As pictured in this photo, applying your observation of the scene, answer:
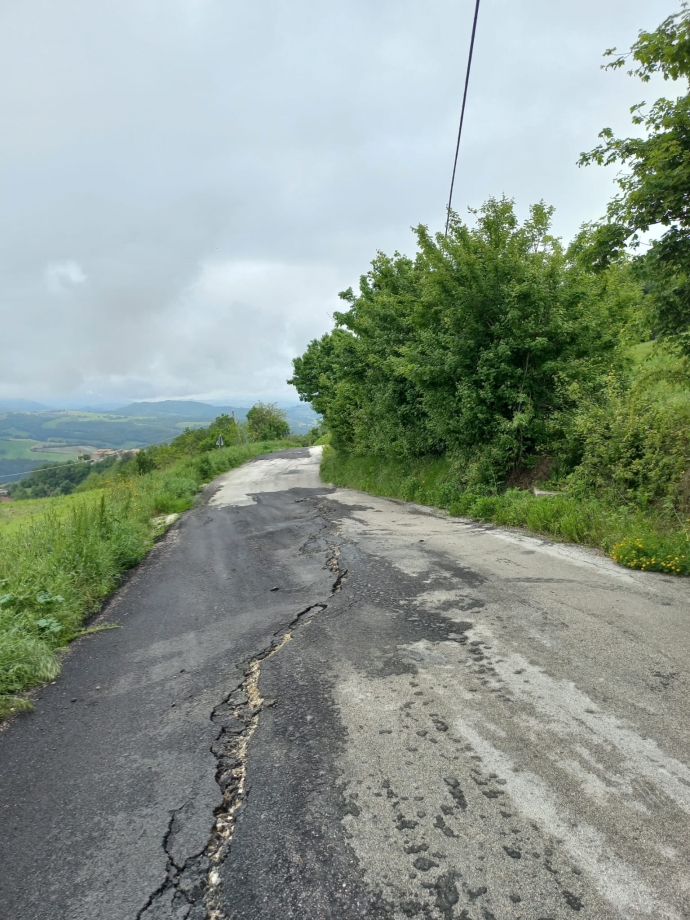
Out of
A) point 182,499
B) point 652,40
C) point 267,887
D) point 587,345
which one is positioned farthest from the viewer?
point 182,499

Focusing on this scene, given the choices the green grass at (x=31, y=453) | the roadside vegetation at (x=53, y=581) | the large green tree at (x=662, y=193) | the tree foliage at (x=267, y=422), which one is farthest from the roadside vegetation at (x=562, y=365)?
the green grass at (x=31, y=453)

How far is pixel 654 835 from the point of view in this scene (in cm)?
209

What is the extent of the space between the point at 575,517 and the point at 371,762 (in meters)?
5.54

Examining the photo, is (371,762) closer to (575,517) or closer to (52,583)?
(52,583)

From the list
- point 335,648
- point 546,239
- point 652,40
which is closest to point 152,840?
point 335,648

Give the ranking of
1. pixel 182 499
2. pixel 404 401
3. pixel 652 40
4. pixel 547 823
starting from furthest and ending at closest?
1. pixel 182 499
2. pixel 404 401
3. pixel 652 40
4. pixel 547 823

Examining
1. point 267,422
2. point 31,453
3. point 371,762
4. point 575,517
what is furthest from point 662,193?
point 31,453

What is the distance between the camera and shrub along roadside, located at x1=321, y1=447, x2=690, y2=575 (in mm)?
5590

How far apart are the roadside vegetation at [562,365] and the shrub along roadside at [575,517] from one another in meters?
0.03

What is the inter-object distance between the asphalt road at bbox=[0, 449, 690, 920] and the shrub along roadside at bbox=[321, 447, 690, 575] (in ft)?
1.78

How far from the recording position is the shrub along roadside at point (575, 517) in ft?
18.3

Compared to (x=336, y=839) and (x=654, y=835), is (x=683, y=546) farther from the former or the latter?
(x=336, y=839)

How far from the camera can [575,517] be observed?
7141 mm

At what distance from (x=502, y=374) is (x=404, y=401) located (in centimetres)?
491
